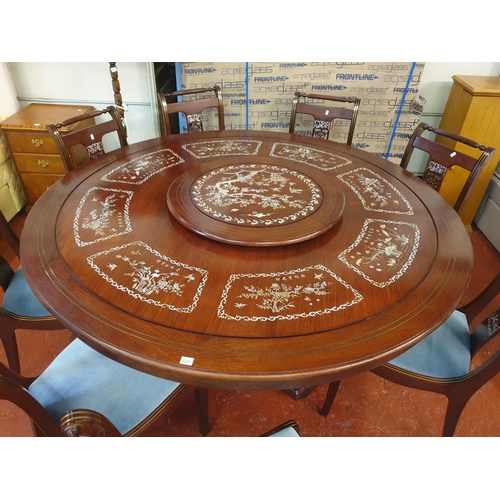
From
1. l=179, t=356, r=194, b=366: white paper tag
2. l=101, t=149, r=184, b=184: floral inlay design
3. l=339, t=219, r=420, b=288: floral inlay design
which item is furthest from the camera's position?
l=101, t=149, r=184, b=184: floral inlay design

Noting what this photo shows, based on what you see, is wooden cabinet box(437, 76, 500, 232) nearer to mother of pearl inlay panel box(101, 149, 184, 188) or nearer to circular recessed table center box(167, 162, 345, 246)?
circular recessed table center box(167, 162, 345, 246)

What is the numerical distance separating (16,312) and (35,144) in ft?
5.40

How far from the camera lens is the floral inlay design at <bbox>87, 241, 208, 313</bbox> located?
1.06 metres

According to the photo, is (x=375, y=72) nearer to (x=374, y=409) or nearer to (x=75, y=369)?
(x=374, y=409)

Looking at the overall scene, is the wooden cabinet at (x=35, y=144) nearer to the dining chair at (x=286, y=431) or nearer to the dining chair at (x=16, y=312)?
the dining chair at (x=16, y=312)

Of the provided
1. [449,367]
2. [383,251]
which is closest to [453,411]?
[449,367]

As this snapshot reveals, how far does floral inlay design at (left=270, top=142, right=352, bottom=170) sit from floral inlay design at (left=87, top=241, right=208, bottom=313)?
38.7 inches

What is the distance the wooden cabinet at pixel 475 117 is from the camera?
8.38 ft

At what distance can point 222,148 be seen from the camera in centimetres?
199

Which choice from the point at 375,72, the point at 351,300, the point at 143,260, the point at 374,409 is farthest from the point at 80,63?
the point at 374,409

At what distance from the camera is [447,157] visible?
1.79 metres

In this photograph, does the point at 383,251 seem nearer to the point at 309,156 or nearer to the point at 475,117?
the point at 309,156

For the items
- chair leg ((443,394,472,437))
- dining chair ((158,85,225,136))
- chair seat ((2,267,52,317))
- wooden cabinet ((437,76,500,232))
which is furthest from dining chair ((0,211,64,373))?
wooden cabinet ((437,76,500,232))
